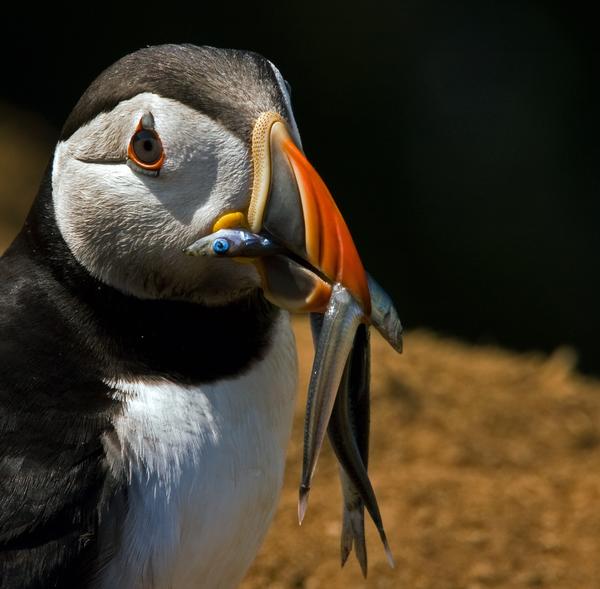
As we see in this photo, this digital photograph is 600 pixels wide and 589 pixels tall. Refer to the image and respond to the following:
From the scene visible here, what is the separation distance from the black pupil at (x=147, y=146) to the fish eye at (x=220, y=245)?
21cm

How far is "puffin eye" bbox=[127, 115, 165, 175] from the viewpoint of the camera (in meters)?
2.41

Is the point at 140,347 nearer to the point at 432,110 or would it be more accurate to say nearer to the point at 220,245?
the point at 220,245

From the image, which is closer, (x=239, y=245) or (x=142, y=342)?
(x=239, y=245)

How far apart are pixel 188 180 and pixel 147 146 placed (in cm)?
11

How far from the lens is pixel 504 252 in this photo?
8742 millimetres

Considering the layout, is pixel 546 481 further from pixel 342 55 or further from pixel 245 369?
pixel 342 55

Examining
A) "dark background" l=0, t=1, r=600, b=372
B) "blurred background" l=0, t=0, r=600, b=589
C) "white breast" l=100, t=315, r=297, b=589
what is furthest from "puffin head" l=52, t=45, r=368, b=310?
"dark background" l=0, t=1, r=600, b=372

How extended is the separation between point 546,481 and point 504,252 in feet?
13.8

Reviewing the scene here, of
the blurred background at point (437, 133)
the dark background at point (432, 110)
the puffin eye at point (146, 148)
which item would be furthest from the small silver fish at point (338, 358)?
the dark background at point (432, 110)

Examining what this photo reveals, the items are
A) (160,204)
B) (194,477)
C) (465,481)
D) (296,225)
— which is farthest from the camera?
(465,481)

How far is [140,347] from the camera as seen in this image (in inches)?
104

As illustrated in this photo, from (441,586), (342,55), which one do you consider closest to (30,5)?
(342,55)

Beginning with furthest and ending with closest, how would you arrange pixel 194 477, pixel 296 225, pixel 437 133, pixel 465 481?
pixel 437 133
pixel 465 481
pixel 194 477
pixel 296 225

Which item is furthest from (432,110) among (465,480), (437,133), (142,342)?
(142,342)
